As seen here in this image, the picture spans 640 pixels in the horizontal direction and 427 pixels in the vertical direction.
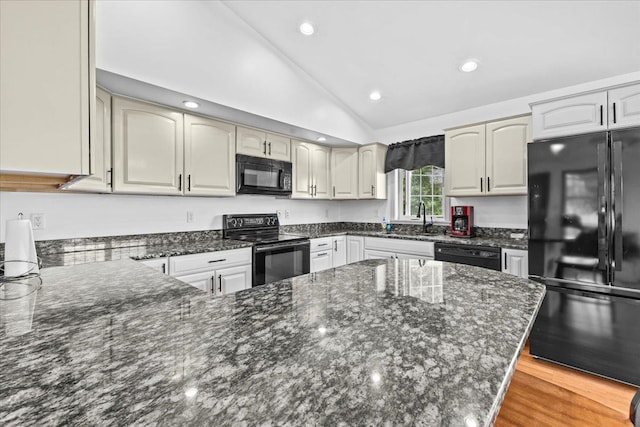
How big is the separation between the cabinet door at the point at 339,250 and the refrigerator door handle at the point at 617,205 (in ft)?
8.57

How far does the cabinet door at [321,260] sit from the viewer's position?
352cm

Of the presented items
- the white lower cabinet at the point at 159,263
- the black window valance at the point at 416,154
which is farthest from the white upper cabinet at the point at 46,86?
the black window valance at the point at 416,154

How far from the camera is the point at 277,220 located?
3816 millimetres

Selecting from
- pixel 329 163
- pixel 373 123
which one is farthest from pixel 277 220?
pixel 373 123

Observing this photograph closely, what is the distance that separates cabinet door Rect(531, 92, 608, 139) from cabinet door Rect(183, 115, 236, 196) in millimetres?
2832

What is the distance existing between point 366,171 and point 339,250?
1.20 metres

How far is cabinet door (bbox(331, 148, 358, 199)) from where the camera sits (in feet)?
13.7

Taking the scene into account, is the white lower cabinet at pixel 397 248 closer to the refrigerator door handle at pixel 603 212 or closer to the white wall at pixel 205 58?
the refrigerator door handle at pixel 603 212

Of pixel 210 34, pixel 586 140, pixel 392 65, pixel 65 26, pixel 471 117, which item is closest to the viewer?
pixel 65 26

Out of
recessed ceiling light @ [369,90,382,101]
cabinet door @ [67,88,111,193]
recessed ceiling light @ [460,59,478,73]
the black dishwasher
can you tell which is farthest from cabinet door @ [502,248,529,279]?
cabinet door @ [67,88,111,193]

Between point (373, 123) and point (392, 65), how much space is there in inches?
48.8

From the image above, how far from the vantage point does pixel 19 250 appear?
4.38 ft

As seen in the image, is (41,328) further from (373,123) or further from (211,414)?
(373,123)

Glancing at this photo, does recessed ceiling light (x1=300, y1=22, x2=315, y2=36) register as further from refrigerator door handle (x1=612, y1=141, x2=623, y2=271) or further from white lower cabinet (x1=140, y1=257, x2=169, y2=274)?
refrigerator door handle (x1=612, y1=141, x2=623, y2=271)
